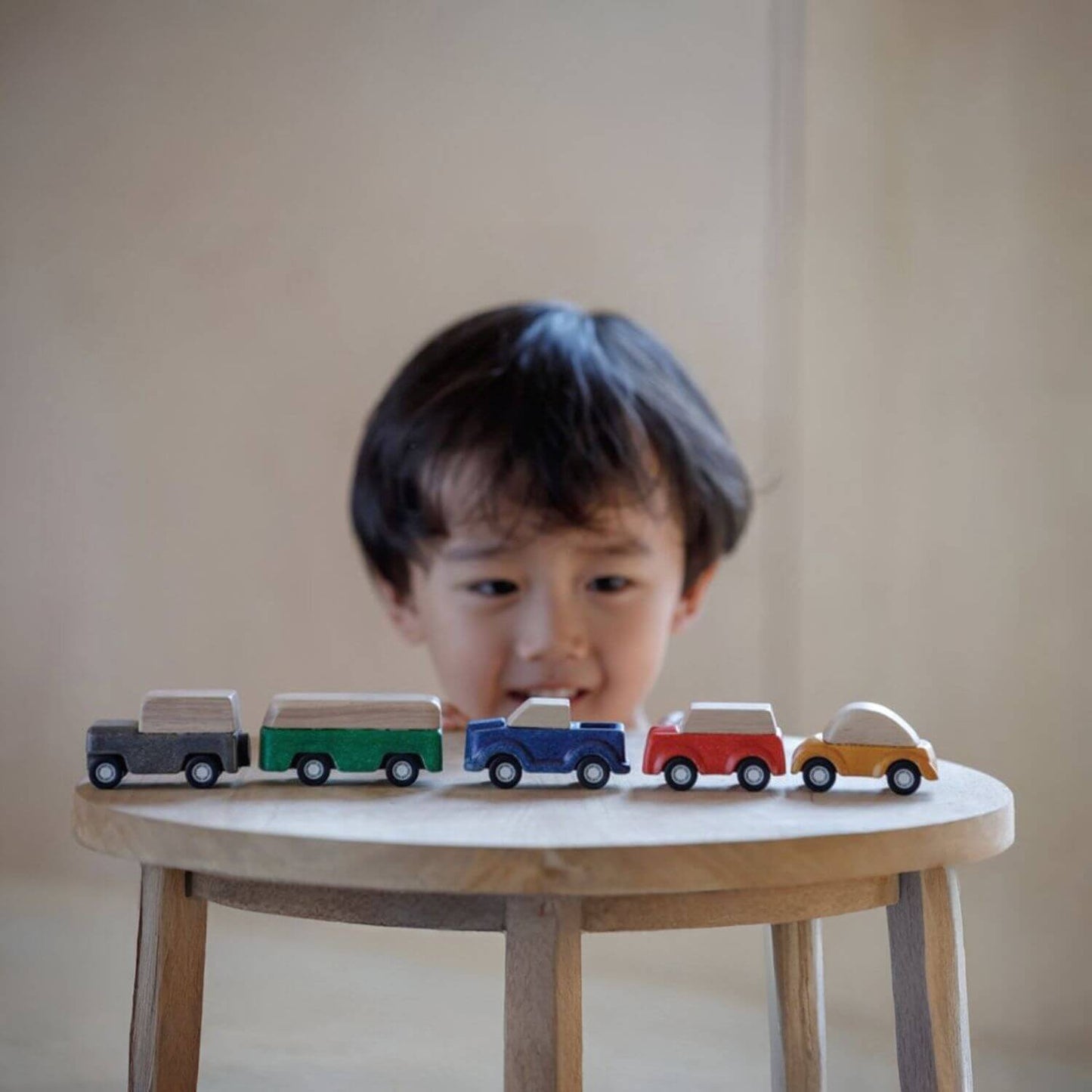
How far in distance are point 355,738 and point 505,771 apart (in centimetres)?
12

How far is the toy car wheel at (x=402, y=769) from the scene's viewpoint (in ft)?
3.90

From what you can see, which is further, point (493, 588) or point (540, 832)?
point (493, 588)

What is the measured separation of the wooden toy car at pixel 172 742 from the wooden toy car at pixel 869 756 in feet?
1.50

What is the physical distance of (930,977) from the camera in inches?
41.7

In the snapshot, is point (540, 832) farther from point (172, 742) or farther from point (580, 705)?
point (580, 705)

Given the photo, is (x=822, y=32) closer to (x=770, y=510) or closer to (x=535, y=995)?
(x=770, y=510)

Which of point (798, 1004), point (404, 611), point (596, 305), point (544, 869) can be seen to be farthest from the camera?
point (596, 305)

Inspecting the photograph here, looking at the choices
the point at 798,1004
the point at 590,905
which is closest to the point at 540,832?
the point at 590,905

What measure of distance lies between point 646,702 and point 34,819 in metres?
1.03

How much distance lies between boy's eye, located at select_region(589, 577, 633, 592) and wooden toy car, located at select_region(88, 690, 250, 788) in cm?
76

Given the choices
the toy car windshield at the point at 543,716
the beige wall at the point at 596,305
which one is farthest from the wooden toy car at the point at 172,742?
the beige wall at the point at 596,305

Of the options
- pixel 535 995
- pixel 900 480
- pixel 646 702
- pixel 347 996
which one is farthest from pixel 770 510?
pixel 535 995

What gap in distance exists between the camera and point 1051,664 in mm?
2014

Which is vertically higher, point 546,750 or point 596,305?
Answer: point 596,305
